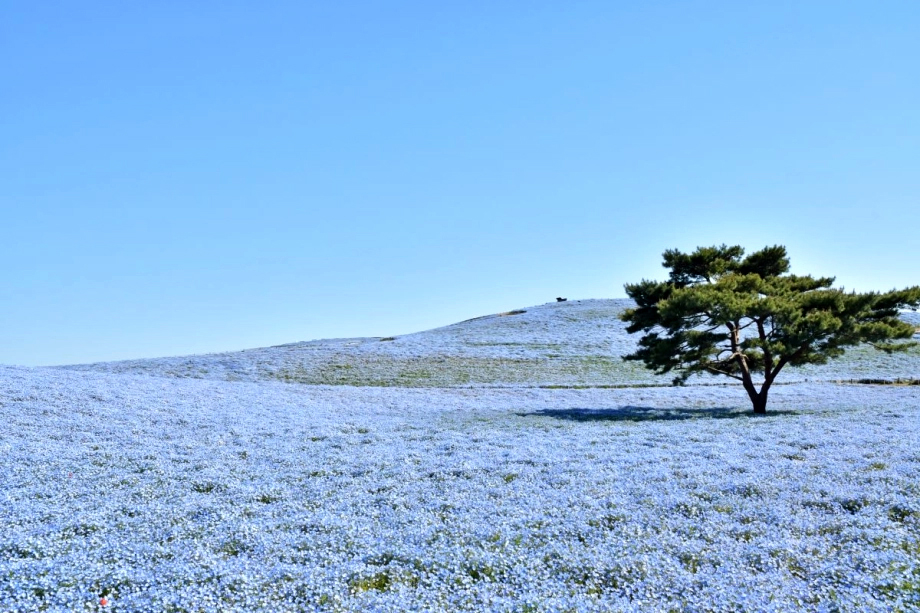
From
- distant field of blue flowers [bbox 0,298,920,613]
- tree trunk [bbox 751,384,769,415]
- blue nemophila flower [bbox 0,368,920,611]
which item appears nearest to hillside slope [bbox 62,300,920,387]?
tree trunk [bbox 751,384,769,415]

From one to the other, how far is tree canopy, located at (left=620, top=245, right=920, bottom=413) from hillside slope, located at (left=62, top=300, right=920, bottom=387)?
38.3 ft

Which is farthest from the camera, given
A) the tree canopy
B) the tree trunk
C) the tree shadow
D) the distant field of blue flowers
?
the tree trunk

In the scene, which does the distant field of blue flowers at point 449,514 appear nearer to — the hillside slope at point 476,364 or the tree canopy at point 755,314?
the tree canopy at point 755,314

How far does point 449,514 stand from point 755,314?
775 inches

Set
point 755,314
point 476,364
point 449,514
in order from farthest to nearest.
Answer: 1. point 476,364
2. point 755,314
3. point 449,514

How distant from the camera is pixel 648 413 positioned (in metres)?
24.2

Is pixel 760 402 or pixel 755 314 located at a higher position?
pixel 755 314

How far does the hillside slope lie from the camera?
127ft

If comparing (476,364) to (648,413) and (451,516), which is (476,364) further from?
(451,516)

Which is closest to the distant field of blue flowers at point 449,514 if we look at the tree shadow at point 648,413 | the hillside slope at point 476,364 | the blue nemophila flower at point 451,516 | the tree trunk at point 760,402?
the blue nemophila flower at point 451,516

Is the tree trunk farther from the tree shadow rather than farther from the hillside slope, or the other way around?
the hillside slope

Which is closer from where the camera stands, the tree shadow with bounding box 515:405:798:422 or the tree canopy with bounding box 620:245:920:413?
the tree shadow with bounding box 515:405:798:422

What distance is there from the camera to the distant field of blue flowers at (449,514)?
20.6ft

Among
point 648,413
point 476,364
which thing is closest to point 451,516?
point 648,413
